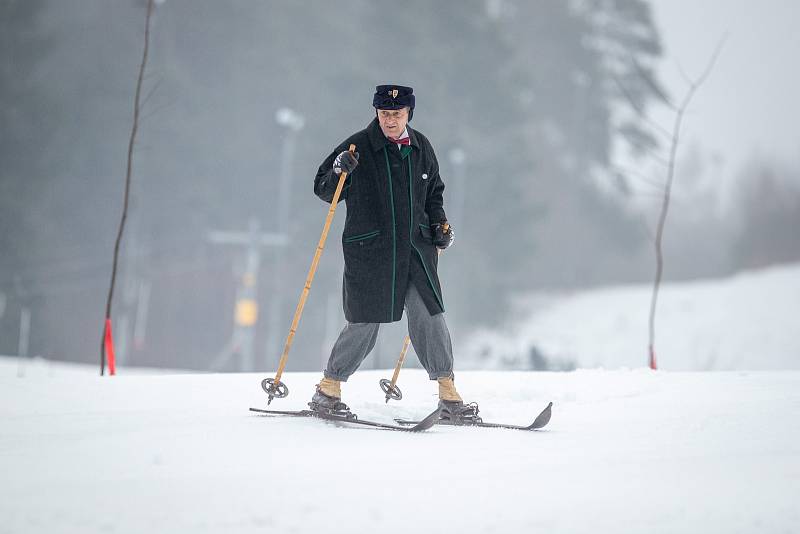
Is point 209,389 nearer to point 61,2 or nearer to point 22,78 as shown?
point 22,78

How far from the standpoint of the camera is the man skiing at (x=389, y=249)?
17.9ft

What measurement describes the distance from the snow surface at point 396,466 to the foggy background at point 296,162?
1846 centimetres

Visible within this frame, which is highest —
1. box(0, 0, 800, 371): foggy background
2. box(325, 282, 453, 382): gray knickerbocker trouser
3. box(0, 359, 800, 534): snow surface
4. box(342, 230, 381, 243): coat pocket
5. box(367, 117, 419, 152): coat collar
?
box(0, 0, 800, 371): foggy background

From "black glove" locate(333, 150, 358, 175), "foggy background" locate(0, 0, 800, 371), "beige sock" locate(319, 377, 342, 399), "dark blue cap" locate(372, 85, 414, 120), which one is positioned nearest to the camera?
"black glove" locate(333, 150, 358, 175)

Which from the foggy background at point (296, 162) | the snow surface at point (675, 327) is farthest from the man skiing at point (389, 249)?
the foggy background at point (296, 162)

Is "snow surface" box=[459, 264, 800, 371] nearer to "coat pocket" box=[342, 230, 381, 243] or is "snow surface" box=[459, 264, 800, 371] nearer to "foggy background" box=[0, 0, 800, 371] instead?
"foggy background" box=[0, 0, 800, 371]

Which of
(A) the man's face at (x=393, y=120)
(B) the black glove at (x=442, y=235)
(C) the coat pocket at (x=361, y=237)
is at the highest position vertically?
(A) the man's face at (x=393, y=120)

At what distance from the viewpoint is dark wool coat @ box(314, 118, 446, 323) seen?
5.44 metres

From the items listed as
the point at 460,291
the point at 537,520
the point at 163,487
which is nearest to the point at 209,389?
the point at 163,487

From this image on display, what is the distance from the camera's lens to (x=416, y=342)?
18.3ft

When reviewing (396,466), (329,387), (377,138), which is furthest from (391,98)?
(396,466)

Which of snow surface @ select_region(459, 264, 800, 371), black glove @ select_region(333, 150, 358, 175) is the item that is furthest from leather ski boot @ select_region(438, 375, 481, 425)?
snow surface @ select_region(459, 264, 800, 371)

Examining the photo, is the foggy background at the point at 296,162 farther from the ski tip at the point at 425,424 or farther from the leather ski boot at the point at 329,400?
the ski tip at the point at 425,424

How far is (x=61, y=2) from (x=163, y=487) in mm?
45598
